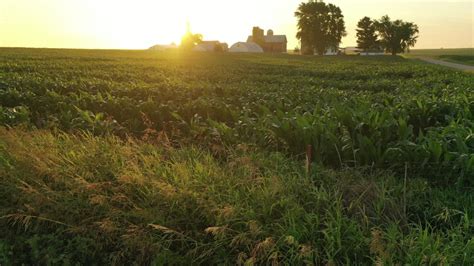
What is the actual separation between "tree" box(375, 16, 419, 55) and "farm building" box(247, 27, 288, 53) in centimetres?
2510

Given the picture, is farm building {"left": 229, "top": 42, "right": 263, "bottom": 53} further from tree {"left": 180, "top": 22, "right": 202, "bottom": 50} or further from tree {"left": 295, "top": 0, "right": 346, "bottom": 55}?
tree {"left": 295, "top": 0, "right": 346, "bottom": 55}

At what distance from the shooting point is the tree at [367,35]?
95875mm

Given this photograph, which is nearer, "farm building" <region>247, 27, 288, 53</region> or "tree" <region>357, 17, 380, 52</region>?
"tree" <region>357, 17, 380, 52</region>

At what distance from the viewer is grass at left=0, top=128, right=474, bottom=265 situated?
10.4ft

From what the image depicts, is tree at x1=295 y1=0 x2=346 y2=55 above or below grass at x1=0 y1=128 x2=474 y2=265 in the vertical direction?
above

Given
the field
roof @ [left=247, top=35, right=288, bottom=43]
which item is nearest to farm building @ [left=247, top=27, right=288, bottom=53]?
roof @ [left=247, top=35, right=288, bottom=43]

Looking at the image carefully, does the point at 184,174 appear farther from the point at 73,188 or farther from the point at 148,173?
the point at 73,188

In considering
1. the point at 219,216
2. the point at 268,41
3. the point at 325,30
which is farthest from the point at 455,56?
the point at 219,216

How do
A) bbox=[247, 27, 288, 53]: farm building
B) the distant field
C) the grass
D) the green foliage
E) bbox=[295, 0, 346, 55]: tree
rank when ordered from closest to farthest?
the grass < the green foliage < the distant field < bbox=[295, 0, 346, 55]: tree < bbox=[247, 27, 288, 53]: farm building

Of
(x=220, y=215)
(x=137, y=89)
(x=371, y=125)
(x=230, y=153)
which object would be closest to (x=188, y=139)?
(x=230, y=153)

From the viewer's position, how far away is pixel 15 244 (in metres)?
3.74

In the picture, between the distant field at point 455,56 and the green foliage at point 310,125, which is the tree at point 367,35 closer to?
the distant field at point 455,56

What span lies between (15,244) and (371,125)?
4.29 meters

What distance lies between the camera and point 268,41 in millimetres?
110750
